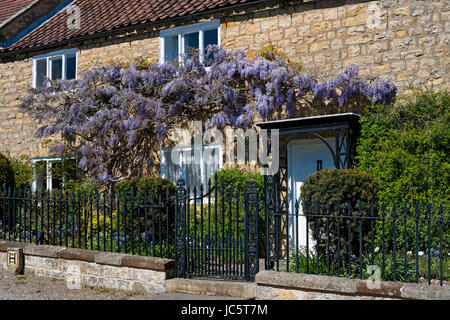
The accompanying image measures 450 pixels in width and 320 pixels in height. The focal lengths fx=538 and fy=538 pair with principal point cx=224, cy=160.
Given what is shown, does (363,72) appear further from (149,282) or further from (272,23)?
(149,282)

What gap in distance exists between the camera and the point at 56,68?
14.0 metres

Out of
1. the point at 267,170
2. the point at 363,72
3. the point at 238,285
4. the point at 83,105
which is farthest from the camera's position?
the point at 83,105

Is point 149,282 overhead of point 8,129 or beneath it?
beneath

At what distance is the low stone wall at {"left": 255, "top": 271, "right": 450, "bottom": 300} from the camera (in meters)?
5.49

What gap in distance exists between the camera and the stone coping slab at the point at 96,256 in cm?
713

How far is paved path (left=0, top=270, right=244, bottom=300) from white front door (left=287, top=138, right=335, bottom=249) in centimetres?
374

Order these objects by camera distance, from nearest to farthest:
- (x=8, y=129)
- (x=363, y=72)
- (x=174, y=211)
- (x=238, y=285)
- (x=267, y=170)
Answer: (x=238, y=285) < (x=174, y=211) < (x=363, y=72) < (x=267, y=170) < (x=8, y=129)

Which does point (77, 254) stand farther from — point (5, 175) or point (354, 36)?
point (354, 36)

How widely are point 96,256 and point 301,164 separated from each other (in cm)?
439

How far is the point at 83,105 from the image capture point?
12477 mm

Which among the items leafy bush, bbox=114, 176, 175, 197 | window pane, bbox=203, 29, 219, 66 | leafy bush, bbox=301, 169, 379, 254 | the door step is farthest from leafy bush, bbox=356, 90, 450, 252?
window pane, bbox=203, 29, 219, 66

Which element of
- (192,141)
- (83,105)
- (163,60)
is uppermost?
(163,60)
